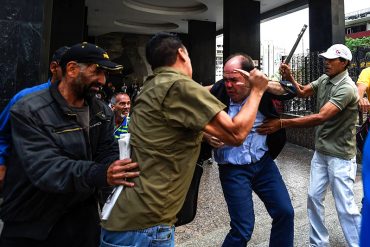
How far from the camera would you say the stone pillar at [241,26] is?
44.9ft

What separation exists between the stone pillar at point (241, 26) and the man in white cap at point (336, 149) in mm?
10676

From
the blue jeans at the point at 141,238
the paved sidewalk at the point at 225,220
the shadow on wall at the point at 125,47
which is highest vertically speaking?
the shadow on wall at the point at 125,47

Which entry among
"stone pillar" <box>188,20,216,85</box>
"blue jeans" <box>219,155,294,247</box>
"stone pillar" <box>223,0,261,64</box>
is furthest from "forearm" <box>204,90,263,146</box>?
"stone pillar" <box>188,20,216,85</box>

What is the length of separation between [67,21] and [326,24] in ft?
27.5

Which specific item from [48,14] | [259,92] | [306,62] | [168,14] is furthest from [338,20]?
[259,92]

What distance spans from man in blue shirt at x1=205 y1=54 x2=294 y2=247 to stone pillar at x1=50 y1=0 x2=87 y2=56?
393 inches

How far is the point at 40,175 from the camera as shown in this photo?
5.44 ft

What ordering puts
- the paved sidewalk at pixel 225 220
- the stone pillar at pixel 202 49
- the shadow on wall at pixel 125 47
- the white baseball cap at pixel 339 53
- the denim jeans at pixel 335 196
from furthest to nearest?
the shadow on wall at pixel 125 47, the stone pillar at pixel 202 49, the paved sidewalk at pixel 225 220, the white baseball cap at pixel 339 53, the denim jeans at pixel 335 196

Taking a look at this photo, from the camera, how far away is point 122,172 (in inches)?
66.9

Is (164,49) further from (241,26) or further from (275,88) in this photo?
(241,26)

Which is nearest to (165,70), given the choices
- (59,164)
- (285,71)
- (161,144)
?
(161,144)

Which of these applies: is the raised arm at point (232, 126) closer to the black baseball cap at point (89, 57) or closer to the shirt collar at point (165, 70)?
the shirt collar at point (165, 70)

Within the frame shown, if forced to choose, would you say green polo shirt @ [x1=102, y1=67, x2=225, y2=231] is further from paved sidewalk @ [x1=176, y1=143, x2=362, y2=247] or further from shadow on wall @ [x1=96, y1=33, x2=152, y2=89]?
shadow on wall @ [x1=96, y1=33, x2=152, y2=89]

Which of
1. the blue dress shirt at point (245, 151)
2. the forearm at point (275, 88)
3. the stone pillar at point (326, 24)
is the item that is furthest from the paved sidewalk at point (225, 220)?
the stone pillar at point (326, 24)
